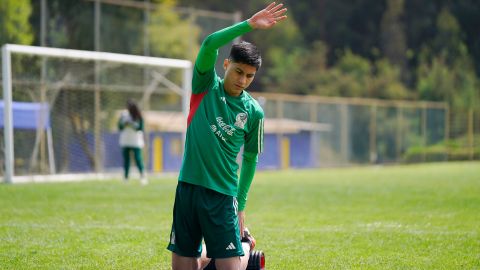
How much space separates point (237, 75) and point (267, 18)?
0.45m

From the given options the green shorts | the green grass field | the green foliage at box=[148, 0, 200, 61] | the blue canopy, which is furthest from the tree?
the green shorts

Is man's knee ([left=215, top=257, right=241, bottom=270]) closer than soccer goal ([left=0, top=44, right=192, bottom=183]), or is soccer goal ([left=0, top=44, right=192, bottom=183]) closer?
man's knee ([left=215, top=257, right=241, bottom=270])

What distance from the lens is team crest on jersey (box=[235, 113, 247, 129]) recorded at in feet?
18.6

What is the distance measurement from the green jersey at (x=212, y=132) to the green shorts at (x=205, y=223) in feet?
0.25

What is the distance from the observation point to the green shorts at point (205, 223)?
5559 mm

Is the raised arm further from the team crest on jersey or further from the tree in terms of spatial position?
the tree

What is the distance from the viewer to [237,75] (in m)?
5.55

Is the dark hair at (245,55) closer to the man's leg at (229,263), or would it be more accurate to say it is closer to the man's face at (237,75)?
the man's face at (237,75)

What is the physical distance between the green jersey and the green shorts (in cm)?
8

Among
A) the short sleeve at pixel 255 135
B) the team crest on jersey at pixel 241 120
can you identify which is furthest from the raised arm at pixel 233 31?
the short sleeve at pixel 255 135

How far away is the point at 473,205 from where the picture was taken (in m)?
13.7

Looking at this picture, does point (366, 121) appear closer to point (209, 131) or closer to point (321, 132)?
point (321, 132)

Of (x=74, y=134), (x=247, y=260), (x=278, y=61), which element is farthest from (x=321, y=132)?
(x=247, y=260)

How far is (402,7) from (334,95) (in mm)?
10881
